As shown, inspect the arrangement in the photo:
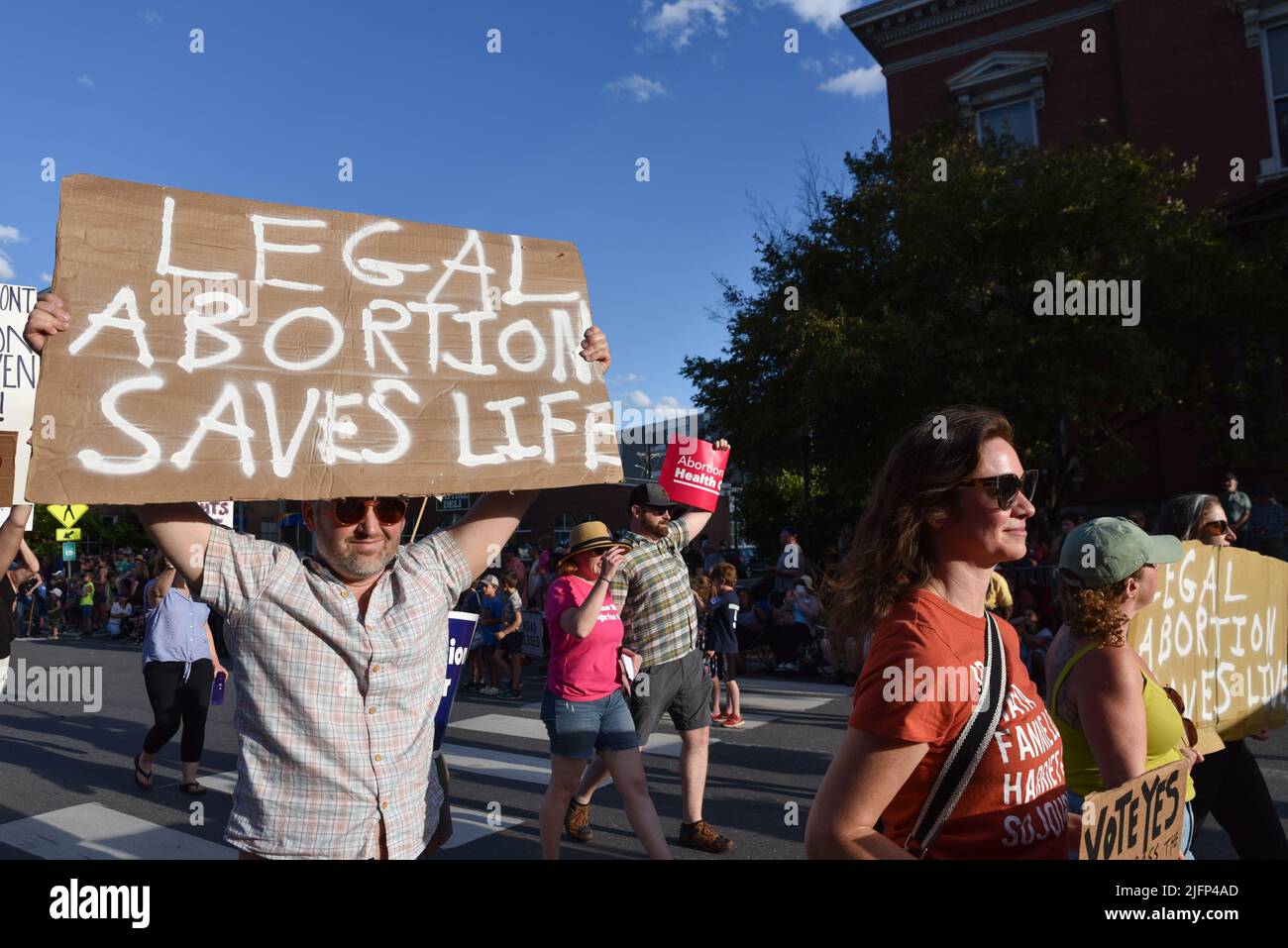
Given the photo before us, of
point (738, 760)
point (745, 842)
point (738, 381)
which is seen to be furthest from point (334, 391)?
point (738, 381)

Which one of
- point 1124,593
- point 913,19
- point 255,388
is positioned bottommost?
point 1124,593

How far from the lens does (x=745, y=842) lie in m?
5.34

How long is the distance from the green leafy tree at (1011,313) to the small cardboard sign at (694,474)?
11072 millimetres

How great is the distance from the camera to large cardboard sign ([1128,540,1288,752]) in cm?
358

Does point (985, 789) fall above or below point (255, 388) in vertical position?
below

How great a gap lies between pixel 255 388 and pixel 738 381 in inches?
680

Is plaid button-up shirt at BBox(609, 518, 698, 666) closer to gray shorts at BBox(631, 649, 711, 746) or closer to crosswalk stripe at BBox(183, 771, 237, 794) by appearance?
gray shorts at BBox(631, 649, 711, 746)

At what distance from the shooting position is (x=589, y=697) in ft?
15.4

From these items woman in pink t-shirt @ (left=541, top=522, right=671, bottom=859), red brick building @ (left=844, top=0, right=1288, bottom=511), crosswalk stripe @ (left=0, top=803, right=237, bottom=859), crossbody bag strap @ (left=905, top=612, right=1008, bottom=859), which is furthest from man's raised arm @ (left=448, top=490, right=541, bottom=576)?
red brick building @ (left=844, top=0, right=1288, bottom=511)

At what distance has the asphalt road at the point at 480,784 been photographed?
5.40m

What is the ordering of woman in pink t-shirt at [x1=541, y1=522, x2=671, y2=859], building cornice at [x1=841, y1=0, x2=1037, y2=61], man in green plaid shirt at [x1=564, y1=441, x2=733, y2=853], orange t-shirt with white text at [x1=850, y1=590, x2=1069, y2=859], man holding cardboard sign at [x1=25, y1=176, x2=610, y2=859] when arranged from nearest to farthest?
1. orange t-shirt with white text at [x1=850, y1=590, x2=1069, y2=859]
2. man holding cardboard sign at [x1=25, y1=176, x2=610, y2=859]
3. woman in pink t-shirt at [x1=541, y1=522, x2=671, y2=859]
4. man in green plaid shirt at [x1=564, y1=441, x2=733, y2=853]
5. building cornice at [x1=841, y1=0, x2=1037, y2=61]

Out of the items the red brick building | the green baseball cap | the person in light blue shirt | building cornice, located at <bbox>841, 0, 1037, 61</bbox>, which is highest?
building cornice, located at <bbox>841, 0, 1037, 61</bbox>

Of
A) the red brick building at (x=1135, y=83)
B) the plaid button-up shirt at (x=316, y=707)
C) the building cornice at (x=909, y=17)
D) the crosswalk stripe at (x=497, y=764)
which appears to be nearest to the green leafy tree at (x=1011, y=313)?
the red brick building at (x=1135, y=83)
